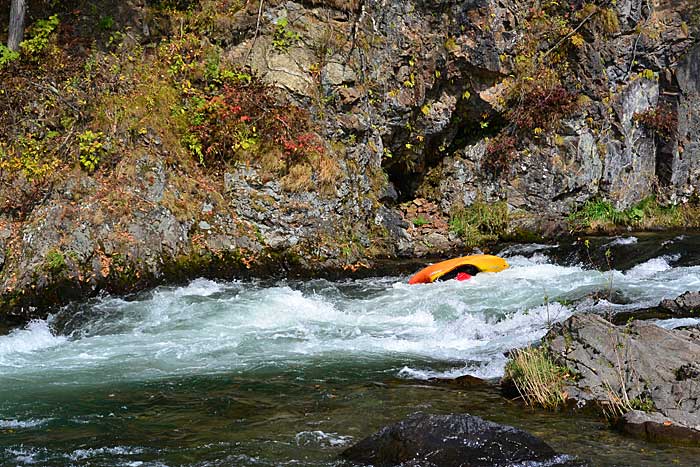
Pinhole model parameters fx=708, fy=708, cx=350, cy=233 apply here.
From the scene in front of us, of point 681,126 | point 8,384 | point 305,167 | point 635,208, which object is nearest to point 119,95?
point 305,167

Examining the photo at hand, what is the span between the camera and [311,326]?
8789 mm

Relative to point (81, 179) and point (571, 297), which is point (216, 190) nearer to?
point (81, 179)

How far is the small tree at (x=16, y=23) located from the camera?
1180cm

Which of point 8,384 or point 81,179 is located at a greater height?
point 81,179

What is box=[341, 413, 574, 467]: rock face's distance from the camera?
4.34m

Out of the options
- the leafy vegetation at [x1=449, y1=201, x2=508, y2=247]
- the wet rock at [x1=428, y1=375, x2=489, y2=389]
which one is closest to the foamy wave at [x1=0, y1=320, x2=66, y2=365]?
the wet rock at [x1=428, y1=375, x2=489, y2=389]

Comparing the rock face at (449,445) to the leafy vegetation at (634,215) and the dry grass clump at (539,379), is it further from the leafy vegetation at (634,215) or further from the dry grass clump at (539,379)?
the leafy vegetation at (634,215)

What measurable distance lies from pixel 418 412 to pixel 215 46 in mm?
9686

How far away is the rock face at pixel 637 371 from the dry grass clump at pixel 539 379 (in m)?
0.08

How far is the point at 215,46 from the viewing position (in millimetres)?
13305

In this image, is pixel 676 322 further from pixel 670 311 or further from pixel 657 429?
pixel 657 429

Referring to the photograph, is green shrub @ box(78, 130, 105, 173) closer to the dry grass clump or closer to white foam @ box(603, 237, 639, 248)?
the dry grass clump

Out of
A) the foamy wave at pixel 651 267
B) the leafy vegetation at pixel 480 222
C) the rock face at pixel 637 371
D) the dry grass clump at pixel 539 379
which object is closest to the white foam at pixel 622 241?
the foamy wave at pixel 651 267

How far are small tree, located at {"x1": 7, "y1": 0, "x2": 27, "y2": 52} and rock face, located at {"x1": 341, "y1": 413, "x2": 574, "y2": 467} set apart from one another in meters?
10.2
